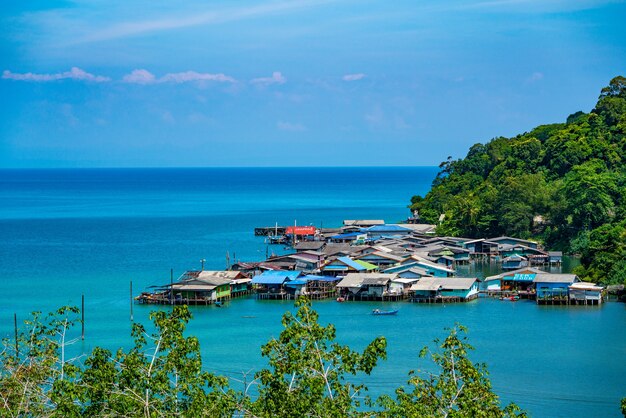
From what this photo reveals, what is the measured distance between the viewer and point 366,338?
30.1 m

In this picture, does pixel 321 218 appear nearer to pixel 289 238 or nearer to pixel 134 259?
pixel 289 238

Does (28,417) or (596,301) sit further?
(596,301)

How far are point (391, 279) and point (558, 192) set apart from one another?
1880 centimetres

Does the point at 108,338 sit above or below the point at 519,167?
below

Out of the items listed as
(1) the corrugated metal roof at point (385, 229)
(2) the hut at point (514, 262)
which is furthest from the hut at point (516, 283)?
(1) the corrugated metal roof at point (385, 229)

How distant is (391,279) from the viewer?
38.2 meters

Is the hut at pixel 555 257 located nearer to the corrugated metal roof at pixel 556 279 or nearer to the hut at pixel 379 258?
the hut at pixel 379 258

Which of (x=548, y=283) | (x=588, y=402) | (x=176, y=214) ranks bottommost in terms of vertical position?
(x=588, y=402)

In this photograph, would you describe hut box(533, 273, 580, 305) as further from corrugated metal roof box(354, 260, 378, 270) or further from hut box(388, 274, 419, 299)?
corrugated metal roof box(354, 260, 378, 270)

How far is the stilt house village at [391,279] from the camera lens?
36750mm

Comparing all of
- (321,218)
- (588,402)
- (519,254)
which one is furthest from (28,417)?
(321,218)

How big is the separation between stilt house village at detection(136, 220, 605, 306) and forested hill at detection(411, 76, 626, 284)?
2.46 metres

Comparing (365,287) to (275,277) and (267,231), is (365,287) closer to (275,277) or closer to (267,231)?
(275,277)

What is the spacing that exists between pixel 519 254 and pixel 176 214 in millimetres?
46426
